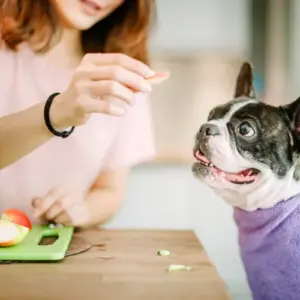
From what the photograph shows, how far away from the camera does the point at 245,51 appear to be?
1009 millimetres

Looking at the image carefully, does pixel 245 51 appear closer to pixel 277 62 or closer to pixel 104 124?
pixel 277 62

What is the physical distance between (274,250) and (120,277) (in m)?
0.24

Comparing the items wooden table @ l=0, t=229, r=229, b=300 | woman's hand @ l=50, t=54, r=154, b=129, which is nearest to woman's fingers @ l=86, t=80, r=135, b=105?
woman's hand @ l=50, t=54, r=154, b=129

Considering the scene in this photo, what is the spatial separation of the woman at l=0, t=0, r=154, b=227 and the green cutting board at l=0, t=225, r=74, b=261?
66 mm

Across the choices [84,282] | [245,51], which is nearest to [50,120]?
[84,282]

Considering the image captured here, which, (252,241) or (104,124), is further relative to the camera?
(104,124)

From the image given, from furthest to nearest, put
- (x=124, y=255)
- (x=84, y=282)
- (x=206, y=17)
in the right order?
(x=206, y=17), (x=124, y=255), (x=84, y=282)

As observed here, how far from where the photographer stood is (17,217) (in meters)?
0.88

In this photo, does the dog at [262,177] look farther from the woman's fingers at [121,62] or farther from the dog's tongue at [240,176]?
the woman's fingers at [121,62]

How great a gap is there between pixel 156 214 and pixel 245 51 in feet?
1.09

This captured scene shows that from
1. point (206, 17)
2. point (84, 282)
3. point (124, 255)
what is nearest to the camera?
point (84, 282)

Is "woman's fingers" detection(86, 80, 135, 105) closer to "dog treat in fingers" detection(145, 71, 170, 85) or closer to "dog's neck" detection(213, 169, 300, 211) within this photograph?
"dog treat in fingers" detection(145, 71, 170, 85)

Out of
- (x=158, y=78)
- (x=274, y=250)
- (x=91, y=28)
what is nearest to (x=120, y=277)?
(x=274, y=250)


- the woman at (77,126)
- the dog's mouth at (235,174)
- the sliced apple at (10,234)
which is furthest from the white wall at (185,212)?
the sliced apple at (10,234)
